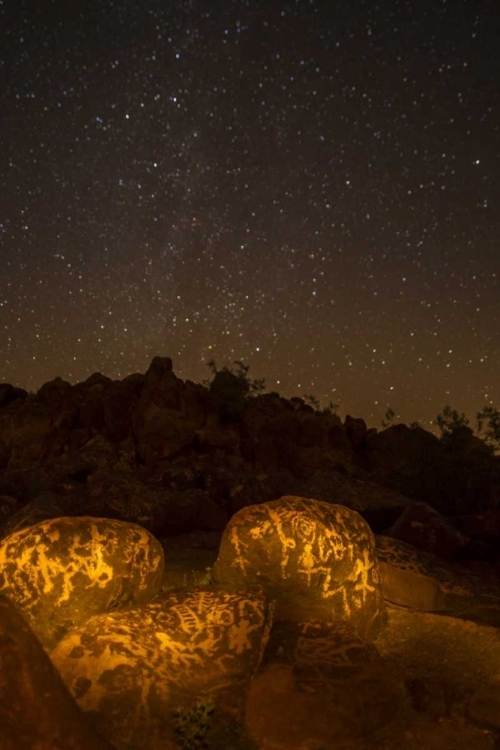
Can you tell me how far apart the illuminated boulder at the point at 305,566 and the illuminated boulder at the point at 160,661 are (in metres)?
0.78

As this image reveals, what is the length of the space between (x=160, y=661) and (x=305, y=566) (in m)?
2.45

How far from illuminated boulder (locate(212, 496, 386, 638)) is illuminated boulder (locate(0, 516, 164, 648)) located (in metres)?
1.24

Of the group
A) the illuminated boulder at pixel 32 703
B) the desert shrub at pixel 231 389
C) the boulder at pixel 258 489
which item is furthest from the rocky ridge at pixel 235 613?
the desert shrub at pixel 231 389

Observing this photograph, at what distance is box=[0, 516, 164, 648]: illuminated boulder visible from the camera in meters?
6.73

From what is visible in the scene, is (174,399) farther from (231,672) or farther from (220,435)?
(231,672)

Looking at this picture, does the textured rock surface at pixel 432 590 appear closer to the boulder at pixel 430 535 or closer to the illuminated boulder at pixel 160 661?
the boulder at pixel 430 535

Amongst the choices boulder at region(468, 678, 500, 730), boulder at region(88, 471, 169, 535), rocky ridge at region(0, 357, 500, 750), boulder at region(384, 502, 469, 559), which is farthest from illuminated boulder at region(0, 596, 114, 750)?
boulder at region(88, 471, 169, 535)

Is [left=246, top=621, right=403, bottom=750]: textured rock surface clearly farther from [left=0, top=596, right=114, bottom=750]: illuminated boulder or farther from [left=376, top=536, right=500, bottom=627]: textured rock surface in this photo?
[left=376, top=536, right=500, bottom=627]: textured rock surface

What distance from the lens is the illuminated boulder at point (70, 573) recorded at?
673 centimetres

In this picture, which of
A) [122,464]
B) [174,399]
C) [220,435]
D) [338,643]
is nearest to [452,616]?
[338,643]

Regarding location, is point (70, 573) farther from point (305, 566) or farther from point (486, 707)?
point (486, 707)

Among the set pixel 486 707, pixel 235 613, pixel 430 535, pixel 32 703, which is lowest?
pixel 32 703

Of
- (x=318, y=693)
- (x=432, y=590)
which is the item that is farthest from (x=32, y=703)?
(x=432, y=590)

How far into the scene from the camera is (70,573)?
685 cm
